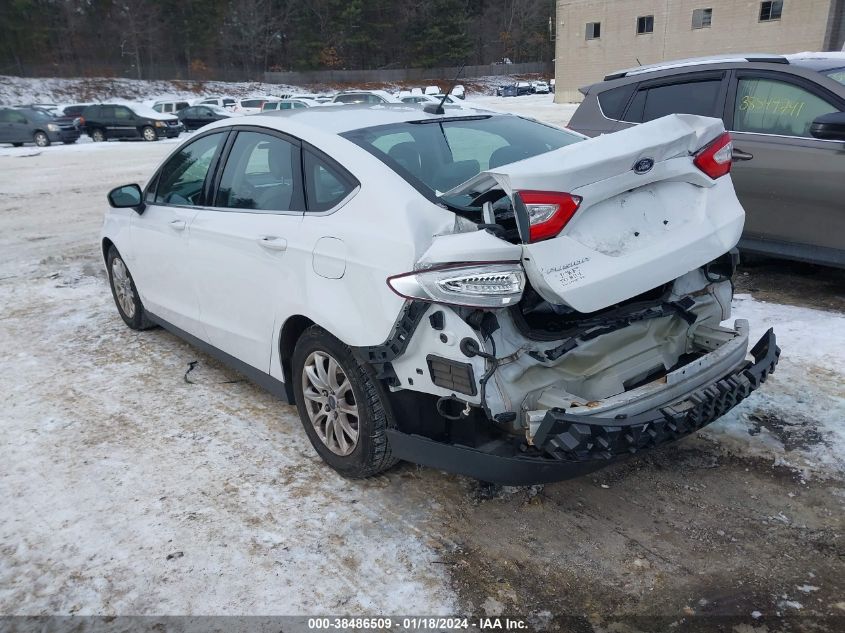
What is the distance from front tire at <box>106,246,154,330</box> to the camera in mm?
5547

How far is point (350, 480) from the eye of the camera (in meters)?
3.46

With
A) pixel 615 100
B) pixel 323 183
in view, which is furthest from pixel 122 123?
pixel 323 183

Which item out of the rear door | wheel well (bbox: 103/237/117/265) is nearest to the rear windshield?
the rear door

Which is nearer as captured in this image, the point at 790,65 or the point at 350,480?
the point at 350,480

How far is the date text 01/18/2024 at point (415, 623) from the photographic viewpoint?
251cm

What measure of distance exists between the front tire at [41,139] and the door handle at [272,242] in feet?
89.4

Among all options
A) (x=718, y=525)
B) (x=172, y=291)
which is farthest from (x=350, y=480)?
(x=172, y=291)

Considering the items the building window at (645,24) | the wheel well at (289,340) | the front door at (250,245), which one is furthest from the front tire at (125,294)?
the building window at (645,24)

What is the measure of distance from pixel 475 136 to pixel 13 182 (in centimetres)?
1584

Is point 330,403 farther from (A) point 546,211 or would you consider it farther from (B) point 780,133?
(B) point 780,133

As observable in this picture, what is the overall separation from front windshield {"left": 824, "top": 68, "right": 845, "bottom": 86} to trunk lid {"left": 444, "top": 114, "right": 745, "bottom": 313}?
3114mm

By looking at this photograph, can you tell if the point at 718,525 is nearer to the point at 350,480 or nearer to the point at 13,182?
the point at 350,480

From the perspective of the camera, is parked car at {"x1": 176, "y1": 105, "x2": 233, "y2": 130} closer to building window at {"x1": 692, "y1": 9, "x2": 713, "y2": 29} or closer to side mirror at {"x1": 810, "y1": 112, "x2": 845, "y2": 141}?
building window at {"x1": 692, "y1": 9, "x2": 713, "y2": 29}

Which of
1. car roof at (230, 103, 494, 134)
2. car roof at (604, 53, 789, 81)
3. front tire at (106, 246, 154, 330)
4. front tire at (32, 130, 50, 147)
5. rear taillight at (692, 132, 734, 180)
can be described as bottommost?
front tire at (32, 130, 50, 147)
